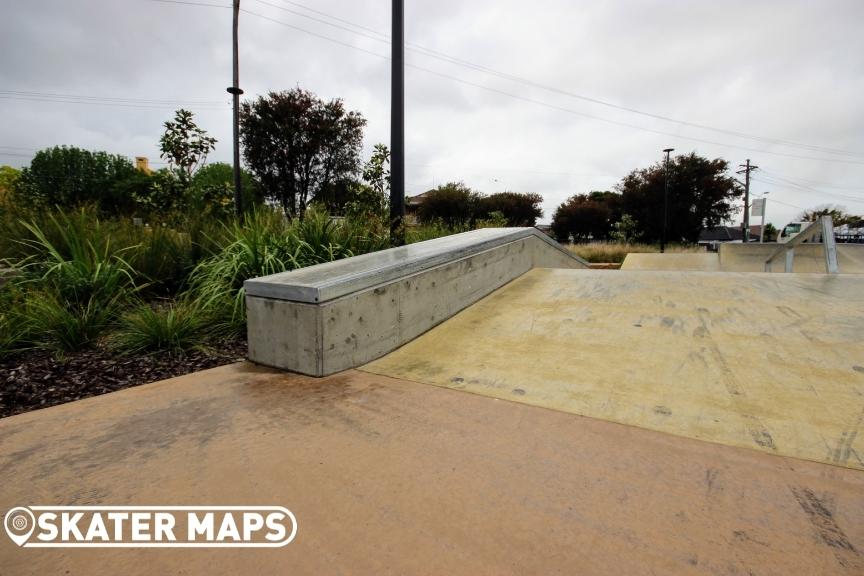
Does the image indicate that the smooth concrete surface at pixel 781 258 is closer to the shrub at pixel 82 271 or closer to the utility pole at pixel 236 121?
the utility pole at pixel 236 121

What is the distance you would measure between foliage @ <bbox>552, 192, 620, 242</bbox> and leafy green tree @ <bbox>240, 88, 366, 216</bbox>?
24.9 metres

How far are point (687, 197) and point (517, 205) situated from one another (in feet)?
49.4

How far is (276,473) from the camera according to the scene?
183 centimetres

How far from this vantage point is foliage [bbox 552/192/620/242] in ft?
130

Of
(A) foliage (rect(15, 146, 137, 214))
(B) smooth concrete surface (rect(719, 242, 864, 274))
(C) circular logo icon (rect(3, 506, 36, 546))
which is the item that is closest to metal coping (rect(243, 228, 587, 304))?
(C) circular logo icon (rect(3, 506, 36, 546))

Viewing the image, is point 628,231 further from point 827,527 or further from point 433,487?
point 433,487

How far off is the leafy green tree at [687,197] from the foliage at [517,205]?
11009mm

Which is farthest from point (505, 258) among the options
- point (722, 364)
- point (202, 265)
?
point (202, 265)

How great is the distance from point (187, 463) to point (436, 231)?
645cm

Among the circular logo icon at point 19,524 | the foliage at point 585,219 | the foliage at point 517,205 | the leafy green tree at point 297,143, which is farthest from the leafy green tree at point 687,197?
the circular logo icon at point 19,524

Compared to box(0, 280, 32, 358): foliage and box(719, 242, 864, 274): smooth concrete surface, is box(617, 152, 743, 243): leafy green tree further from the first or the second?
box(0, 280, 32, 358): foliage

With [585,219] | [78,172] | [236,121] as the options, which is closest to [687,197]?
[585,219]

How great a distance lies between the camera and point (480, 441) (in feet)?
6.89

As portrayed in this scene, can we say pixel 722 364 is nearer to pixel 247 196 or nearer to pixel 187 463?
pixel 187 463
